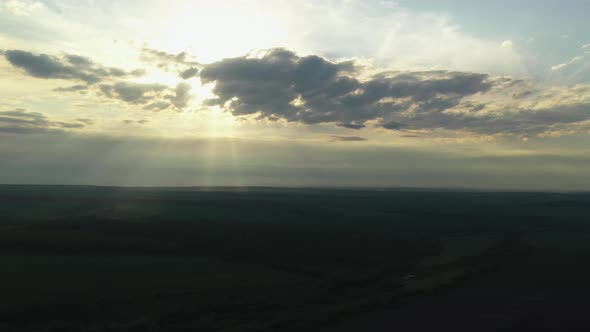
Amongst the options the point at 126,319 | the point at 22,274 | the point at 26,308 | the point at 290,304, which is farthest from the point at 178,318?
the point at 22,274

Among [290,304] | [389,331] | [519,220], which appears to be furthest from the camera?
[519,220]

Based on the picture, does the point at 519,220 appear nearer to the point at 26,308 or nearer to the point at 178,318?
the point at 178,318

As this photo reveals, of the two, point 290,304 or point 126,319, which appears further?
point 290,304

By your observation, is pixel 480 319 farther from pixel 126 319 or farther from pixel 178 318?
pixel 126 319

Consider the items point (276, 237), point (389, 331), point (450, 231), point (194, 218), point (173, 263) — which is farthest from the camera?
point (194, 218)

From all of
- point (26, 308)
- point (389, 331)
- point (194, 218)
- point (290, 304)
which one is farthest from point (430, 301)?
point (194, 218)

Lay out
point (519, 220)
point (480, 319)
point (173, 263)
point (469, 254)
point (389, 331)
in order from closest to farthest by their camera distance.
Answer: point (389, 331) → point (480, 319) → point (173, 263) → point (469, 254) → point (519, 220)
